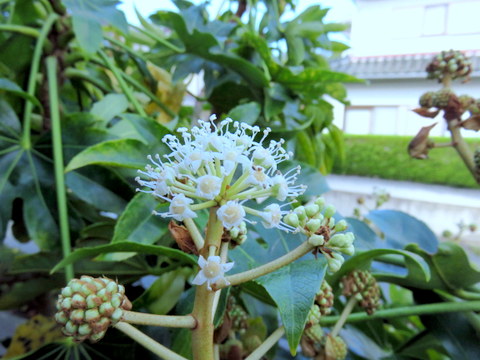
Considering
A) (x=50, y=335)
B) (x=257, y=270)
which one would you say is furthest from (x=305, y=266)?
(x=50, y=335)

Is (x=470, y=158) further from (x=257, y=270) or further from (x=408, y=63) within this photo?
(x=408, y=63)

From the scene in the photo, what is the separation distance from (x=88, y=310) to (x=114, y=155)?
188 millimetres

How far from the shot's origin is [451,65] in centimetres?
46

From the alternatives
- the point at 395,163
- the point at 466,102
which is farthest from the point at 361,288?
the point at 395,163

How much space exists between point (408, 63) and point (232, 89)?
204cm

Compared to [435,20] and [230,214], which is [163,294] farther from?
[435,20]

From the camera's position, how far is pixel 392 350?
18.9 inches

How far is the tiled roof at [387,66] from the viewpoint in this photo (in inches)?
86.7

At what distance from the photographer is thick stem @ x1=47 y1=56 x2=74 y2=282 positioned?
1.13 feet

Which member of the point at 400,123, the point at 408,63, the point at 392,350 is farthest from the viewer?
the point at 400,123

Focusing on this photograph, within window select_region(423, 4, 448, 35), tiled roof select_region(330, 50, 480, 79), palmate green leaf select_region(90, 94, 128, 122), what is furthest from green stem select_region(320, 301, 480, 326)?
window select_region(423, 4, 448, 35)

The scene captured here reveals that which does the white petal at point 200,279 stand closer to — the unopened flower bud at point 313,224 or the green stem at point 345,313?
the unopened flower bud at point 313,224

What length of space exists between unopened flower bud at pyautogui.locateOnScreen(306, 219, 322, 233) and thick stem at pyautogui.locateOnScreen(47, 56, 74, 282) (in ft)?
0.70

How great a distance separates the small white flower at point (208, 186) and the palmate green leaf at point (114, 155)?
0.54 feet
